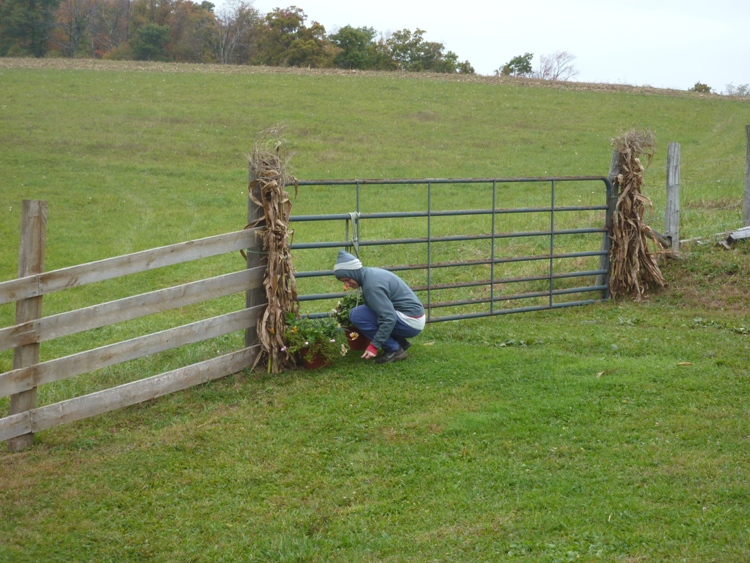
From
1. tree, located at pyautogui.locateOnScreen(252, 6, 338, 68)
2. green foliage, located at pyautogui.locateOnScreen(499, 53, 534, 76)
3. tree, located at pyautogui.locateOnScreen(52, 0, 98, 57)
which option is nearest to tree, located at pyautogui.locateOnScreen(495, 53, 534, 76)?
green foliage, located at pyautogui.locateOnScreen(499, 53, 534, 76)

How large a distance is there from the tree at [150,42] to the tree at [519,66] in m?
25.3

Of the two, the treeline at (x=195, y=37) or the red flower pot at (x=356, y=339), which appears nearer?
the red flower pot at (x=356, y=339)

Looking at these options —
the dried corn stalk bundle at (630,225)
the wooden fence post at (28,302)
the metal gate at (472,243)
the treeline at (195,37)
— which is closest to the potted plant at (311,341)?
the metal gate at (472,243)

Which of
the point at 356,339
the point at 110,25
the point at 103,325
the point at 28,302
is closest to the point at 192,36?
the point at 110,25

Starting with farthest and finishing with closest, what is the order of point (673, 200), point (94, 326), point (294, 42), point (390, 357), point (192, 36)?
point (192, 36)
point (294, 42)
point (673, 200)
point (390, 357)
point (94, 326)

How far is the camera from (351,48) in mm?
52719

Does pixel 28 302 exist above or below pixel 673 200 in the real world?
below

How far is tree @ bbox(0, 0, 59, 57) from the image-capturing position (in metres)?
51.9

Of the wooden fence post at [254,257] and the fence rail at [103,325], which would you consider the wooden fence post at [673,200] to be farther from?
the wooden fence post at [254,257]

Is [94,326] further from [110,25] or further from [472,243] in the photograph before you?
[110,25]

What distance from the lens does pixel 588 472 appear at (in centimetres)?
501

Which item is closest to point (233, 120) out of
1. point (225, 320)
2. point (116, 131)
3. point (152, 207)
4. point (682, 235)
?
point (116, 131)

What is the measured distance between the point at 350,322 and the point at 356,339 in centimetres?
20

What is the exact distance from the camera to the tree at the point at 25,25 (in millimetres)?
51875
